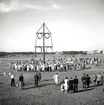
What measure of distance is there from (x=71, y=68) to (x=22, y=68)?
553 centimetres

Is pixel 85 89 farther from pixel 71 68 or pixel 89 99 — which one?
pixel 71 68

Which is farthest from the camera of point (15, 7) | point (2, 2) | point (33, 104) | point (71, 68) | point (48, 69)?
point (71, 68)

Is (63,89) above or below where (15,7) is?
below

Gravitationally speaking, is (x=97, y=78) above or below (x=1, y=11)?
below

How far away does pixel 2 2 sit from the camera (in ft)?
31.9

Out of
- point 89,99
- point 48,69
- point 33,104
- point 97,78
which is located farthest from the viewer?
point 48,69

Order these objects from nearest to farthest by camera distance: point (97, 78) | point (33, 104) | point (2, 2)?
point (33, 104) → point (2, 2) → point (97, 78)

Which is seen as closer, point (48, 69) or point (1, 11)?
point (1, 11)

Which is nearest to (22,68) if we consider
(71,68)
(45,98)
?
(71,68)

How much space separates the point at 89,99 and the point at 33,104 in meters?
2.69

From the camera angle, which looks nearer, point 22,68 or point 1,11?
point 1,11

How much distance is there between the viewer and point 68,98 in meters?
8.70

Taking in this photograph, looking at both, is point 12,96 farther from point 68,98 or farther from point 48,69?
point 48,69

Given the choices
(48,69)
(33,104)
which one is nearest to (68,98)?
(33,104)
